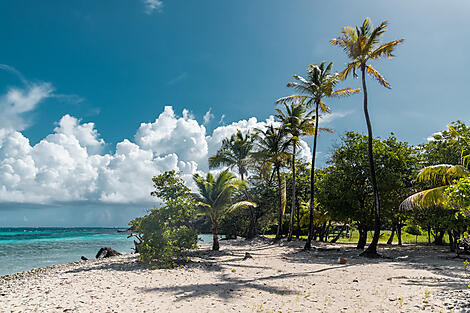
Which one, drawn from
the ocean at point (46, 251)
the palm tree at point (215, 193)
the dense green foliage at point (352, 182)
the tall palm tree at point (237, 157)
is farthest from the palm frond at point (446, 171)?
the tall palm tree at point (237, 157)

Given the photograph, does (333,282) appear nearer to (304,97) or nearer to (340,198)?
(340,198)

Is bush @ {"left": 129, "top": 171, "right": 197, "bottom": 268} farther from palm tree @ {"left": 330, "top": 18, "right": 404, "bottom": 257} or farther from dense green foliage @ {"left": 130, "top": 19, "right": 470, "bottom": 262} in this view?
palm tree @ {"left": 330, "top": 18, "right": 404, "bottom": 257}

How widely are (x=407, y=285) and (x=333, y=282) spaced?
191cm

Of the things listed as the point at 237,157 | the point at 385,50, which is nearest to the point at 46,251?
the point at 237,157

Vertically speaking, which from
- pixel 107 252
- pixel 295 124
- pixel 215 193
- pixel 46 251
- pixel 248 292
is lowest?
pixel 46 251

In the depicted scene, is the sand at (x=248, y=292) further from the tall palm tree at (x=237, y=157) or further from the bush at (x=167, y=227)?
the tall palm tree at (x=237, y=157)

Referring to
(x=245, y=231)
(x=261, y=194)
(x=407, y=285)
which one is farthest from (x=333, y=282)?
(x=245, y=231)

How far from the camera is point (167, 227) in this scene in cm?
1302

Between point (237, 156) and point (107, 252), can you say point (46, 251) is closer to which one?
point (107, 252)

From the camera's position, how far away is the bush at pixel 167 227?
40.0 feet

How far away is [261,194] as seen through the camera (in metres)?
28.4

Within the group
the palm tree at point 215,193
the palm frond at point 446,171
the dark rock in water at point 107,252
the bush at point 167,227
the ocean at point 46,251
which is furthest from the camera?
the dark rock in water at point 107,252

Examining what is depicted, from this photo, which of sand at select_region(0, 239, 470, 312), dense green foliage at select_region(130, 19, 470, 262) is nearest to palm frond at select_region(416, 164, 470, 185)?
dense green foliage at select_region(130, 19, 470, 262)

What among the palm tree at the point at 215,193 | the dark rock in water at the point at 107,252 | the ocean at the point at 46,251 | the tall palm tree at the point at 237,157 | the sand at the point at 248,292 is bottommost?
the ocean at the point at 46,251
